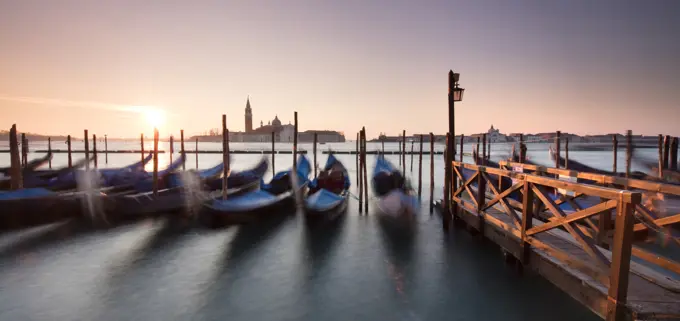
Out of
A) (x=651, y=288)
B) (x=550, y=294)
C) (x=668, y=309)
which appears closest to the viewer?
(x=668, y=309)

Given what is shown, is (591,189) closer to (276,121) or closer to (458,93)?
(458,93)

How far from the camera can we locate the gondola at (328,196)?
9812mm

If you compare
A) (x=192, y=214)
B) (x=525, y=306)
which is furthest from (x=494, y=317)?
(x=192, y=214)

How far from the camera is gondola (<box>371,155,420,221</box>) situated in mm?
11716

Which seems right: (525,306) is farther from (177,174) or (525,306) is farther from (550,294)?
(177,174)

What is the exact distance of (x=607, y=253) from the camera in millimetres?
4562

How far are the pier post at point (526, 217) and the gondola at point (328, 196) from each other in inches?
232

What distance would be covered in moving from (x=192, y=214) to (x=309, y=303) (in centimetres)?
698

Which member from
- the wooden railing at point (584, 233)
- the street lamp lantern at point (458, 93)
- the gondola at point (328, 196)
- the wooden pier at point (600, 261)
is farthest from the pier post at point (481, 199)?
the gondola at point (328, 196)

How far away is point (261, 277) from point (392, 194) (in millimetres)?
8131

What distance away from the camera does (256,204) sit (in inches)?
372

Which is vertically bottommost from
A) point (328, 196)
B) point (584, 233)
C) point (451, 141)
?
point (328, 196)

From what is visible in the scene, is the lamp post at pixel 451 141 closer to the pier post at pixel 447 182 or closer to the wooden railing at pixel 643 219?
the pier post at pixel 447 182

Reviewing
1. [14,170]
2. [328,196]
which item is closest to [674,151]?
[328,196]
